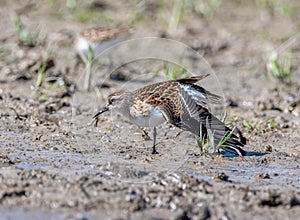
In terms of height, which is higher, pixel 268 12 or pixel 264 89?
pixel 268 12

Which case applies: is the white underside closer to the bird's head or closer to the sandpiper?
the sandpiper

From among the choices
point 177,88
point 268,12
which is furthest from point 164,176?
point 268,12

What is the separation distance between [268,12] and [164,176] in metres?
8.18

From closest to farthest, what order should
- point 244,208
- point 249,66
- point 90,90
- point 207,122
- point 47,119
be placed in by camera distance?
point 244,208
point 207,122
point 47,119
point 90,90
point 249,66

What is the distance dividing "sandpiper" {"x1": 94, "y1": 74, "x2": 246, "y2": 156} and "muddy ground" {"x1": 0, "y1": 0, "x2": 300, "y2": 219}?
20 cm

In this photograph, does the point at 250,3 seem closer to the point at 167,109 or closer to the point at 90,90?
the point at 90,90

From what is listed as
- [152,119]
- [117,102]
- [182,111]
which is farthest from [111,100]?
[182,111]

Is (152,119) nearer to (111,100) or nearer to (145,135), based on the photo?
(145,135)

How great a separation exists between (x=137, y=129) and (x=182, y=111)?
124 centimetres

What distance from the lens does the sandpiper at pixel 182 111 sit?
744 cm

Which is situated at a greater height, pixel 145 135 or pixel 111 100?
pixel 111 100

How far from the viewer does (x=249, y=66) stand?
11688 mm

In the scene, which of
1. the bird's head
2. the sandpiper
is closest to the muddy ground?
the sandpiper

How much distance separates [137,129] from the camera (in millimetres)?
8586
